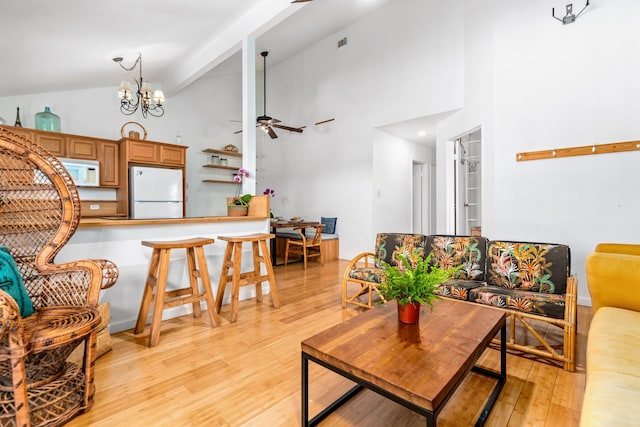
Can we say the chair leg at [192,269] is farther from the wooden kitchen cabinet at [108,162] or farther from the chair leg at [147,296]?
the wooden kitchen cabinet at [108,162]

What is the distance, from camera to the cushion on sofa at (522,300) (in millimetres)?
1982

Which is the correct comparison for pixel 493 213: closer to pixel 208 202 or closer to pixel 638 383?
pixel 638 383

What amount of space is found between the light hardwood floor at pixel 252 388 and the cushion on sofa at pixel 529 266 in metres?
0.47

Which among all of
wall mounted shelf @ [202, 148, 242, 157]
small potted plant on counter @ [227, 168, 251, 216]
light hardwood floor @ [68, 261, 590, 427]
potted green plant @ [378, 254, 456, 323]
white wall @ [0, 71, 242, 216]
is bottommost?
light hardwood floor @ [68, 261, 590, 427]

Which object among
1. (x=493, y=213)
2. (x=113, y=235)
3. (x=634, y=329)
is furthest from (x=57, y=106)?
(x=634, y=329)

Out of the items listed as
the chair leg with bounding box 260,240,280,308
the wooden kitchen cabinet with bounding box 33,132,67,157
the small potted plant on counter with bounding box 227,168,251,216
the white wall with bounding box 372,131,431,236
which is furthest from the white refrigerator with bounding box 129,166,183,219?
the white wall with bounding box 372,131,431,236

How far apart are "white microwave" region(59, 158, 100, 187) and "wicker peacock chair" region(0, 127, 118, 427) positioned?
10.8 ft

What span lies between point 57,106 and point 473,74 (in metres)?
6.12

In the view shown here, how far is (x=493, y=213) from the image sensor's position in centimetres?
355

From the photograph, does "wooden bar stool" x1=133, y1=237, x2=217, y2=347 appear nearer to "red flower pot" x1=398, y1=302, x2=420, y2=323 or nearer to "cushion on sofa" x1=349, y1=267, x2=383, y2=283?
"cushion on sofa" x1=349, y1=267, x2=383, y2=283

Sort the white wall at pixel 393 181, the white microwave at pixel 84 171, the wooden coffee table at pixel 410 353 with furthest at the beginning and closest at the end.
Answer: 1. the white wall at pixel 393 181
2. the white microwave at pixel 84 171
3. the wooden coffee table at pixel 410 353

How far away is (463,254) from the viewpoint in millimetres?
2764

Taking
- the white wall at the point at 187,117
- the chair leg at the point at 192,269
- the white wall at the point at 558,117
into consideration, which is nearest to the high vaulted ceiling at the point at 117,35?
the white wall at the point at 187,117

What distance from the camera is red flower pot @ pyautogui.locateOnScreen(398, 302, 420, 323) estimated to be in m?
1.52
